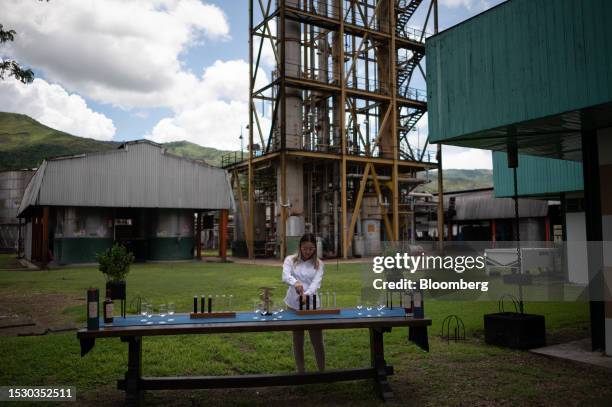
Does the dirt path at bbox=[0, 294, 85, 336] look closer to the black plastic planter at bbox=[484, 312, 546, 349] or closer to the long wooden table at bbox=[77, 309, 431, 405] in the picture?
the long wooden table at bbox=[77, 309, 431, 405]

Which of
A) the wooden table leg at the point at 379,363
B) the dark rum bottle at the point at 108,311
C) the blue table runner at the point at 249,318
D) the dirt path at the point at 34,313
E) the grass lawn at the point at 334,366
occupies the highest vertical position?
the dark rum bottle at the point at 108,311

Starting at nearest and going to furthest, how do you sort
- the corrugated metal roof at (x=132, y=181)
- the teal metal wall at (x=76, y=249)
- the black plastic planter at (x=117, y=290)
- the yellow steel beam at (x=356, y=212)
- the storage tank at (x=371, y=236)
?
the black plastic planter at (x=117, y=290) < the corrugated metal roof at (x=132, y=181) < the teal metal wall at (x=76, y=249) < the yellow steel beam at (x=356, y=212) < the storage tank at (x=371, y=236)

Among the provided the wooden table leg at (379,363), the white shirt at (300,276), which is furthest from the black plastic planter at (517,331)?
the white shirt at (300,276)

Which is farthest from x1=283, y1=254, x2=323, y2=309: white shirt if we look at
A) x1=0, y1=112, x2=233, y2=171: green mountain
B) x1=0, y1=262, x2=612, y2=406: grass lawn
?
x1=0, y1=112, x2=233, y2=171: green mountain

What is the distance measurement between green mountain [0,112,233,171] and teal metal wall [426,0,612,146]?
423 ft

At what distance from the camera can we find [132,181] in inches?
1216

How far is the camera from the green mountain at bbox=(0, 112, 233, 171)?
12775 centimetres

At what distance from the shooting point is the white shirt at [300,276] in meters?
6.25

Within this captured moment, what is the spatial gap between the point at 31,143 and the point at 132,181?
142369mm

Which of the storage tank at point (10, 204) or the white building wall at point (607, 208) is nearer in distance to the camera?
the white building wall at point (607, 208)

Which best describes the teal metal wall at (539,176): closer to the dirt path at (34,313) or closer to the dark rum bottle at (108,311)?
the dirt path at (34,313)

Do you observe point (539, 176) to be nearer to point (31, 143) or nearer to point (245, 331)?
point (245, 331)

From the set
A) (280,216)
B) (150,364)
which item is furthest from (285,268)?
(280,216)

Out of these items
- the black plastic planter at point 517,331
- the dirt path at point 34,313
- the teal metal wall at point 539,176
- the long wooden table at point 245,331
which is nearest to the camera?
the long wooden table at point 245,331
